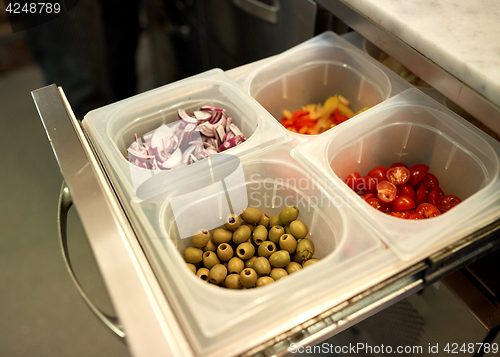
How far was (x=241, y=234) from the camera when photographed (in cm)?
84

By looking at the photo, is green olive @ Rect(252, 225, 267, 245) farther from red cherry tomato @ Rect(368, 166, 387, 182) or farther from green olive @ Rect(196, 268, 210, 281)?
red cherry tomato @ Rect(368, 166, 387, 182)

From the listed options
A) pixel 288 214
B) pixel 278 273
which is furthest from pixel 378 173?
pixel 278 273

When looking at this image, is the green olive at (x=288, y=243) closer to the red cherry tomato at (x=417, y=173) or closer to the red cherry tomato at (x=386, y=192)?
the red cherry tomato at (x=386, y=192)

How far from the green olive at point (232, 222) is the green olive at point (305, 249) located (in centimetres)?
14

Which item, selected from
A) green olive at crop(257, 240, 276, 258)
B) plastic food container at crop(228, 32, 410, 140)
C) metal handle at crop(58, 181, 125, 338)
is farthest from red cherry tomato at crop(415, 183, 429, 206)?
metal handle at crop(58, 181, 125, 338)

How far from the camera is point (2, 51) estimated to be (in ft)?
8.63

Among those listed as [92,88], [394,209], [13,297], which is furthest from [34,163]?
[394,209]

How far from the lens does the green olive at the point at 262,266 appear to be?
786mm

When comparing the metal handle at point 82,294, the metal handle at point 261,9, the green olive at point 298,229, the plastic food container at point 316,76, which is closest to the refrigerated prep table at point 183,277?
the metal handle at point 82,294

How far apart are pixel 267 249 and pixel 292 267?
0.06 metres

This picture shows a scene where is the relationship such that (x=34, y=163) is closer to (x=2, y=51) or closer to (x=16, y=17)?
(x=16, y=17)

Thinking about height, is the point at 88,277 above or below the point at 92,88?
below

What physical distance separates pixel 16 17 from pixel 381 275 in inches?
61.5

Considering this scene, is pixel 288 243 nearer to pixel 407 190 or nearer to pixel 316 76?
pixel 407 190
